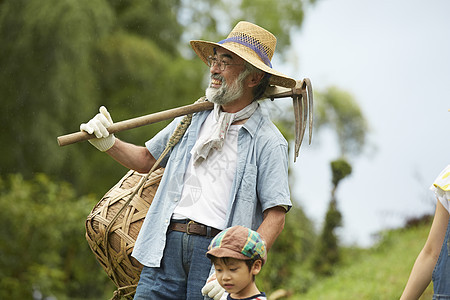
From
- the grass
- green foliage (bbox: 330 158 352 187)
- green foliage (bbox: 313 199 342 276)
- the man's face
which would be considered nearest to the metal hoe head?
the man's face

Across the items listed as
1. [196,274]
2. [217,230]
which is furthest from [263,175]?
[196,274]

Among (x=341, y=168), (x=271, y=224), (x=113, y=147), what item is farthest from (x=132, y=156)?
(x=341, y=168)

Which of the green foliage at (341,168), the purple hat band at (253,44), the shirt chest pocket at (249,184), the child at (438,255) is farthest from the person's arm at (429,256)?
the green foliage at (341,168)

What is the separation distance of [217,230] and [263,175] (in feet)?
1.09

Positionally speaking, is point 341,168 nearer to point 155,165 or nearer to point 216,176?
point 155,165

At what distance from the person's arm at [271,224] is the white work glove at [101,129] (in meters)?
0.85

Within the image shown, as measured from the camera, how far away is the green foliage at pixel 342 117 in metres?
15.0

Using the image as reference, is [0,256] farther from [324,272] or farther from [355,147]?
[355,147]

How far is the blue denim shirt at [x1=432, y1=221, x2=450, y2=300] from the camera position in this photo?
7.82 ft

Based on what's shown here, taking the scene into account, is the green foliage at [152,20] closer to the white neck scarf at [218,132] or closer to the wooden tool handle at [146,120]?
the wooden tool handle at [146,120]

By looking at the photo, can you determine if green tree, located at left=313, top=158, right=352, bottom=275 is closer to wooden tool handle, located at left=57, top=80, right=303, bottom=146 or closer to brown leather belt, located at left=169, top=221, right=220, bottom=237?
wooden tool handle, located at left=57, top=80, right=303, bottom=146

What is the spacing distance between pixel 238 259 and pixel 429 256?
72cm

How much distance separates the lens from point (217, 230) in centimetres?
318

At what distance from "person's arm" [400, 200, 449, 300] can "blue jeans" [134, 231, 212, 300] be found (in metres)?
0.95
